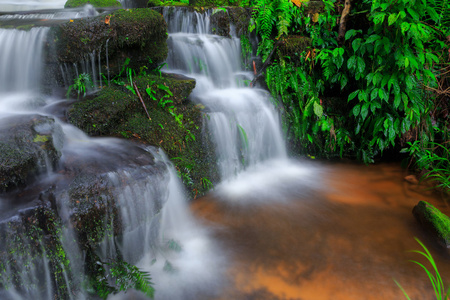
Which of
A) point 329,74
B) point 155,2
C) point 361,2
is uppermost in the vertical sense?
point 155,2

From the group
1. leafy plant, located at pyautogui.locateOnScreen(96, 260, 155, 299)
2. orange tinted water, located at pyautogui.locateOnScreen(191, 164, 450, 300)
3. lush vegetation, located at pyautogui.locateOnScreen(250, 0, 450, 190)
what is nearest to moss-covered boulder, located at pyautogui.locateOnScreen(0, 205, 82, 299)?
leafy plant, located at pyautogui.locateOnScreen(96, 260, 155, 299)

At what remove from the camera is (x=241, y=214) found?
3662 mm

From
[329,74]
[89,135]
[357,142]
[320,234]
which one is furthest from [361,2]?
[89,135]

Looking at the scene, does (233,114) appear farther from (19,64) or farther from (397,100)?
(19,64)

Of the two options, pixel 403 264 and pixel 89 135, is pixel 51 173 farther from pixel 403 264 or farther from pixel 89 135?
pixel 403 264

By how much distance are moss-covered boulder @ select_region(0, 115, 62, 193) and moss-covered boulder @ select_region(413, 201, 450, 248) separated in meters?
3.84

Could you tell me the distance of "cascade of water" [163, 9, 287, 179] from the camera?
449cm

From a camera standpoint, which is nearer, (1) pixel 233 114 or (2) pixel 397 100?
(2) pixel 397 100

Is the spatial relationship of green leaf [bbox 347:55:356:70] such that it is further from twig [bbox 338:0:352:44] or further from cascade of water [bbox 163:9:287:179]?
cascade of water [bbox 163:9:287:179]

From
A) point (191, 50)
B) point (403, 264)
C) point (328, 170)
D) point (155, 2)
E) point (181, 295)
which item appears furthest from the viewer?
point (155, 2)

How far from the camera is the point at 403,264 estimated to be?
9.34 ft

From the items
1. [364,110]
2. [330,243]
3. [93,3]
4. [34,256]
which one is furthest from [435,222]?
[93,3]

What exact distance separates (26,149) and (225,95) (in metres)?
3.17

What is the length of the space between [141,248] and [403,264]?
99.4 inches
